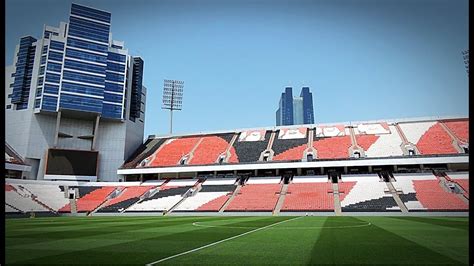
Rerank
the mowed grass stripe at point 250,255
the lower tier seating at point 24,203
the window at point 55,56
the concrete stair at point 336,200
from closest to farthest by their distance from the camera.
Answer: the mowed grass stripe at point 250,255
the concrete stair at point 336,200
the lower tier seating at point 24,203
the window at point 55,56

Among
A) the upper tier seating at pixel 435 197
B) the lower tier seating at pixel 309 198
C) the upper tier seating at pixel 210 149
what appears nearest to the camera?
the upper tier seating at pixel 435 197

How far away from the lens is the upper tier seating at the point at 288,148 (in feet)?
135

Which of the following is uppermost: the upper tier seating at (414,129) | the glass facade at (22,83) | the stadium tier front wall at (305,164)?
the glass facade at (22,83)

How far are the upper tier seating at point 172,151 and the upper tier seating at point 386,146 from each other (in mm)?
23084

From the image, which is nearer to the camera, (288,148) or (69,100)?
(69,100)

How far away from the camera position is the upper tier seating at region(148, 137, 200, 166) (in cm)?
4553

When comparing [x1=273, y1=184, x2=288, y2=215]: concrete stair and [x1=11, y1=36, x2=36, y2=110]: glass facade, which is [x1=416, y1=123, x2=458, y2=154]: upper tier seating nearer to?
[x1=273, y1=184, x2=288, y2=215]: concrete stair

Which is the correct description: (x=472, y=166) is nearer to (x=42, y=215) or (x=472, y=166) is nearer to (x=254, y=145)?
(x=42, y=215)

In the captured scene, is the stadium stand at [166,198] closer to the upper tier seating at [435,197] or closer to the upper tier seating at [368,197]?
the upper tier seating at [368,197]

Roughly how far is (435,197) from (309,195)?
11017 millimetres

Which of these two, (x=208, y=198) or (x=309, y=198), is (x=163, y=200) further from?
(x=309, y=198)

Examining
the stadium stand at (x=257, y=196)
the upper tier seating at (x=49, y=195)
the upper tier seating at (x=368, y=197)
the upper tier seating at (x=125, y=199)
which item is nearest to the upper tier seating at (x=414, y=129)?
the upper tier seating at (x=368, y=197)

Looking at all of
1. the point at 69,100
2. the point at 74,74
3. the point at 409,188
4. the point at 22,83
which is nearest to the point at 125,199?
the point at 69,100

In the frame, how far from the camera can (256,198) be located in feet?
117
